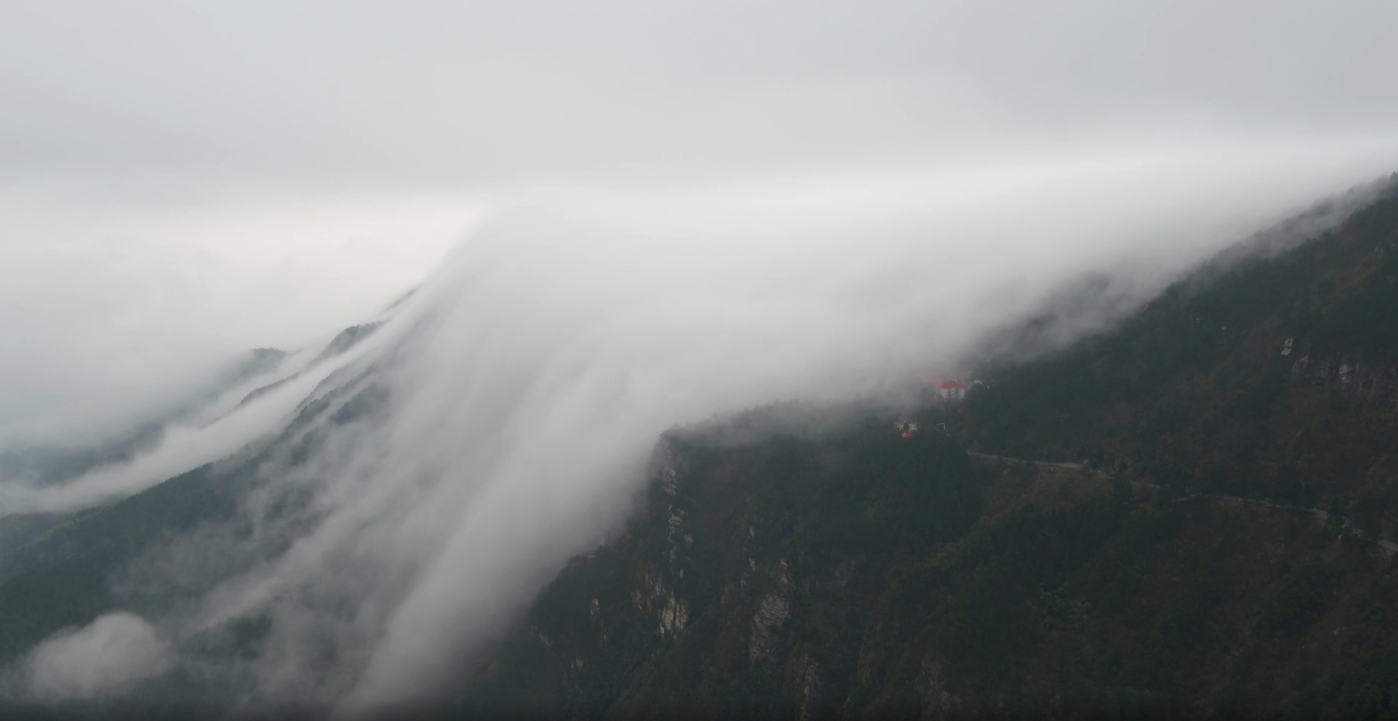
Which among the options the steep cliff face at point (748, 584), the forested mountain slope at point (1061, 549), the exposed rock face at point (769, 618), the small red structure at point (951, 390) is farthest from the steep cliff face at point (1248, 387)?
the exposed rock face at point (769, 618)

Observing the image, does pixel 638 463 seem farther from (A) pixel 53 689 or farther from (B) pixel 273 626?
(A) pixel 53 689

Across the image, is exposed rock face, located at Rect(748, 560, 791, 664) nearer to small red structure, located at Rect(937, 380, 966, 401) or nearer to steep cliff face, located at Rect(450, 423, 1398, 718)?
steep cliff face, located at Rect(450, 423, 1398, 718)

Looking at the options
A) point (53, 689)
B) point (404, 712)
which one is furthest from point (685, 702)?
point (53, 689)

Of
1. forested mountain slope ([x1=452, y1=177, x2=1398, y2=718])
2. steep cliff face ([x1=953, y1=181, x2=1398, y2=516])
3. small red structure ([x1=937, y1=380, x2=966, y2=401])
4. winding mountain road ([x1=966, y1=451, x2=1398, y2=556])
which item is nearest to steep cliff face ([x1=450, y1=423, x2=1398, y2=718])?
forested mountain slope ([x1=452, y1=177, x2=1398, y2=718])

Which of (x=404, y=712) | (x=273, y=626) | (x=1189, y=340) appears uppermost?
(x=1189, y=340)

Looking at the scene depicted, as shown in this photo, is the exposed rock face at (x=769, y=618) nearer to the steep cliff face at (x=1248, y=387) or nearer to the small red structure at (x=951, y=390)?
the steep cliff face at (x=1248, y=387)

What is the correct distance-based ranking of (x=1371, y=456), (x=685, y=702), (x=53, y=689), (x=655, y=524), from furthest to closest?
(x=53, y=689)
(x=655, y=524)
(x=685, y=702)
(x=1371, y=456)
